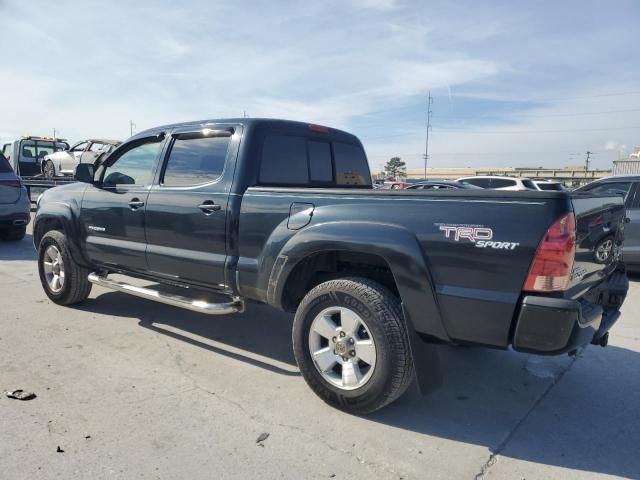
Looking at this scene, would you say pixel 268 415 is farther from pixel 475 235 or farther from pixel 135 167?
pixel 135 167

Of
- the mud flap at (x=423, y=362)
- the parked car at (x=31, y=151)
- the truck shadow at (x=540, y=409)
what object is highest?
the parked car at (x=31, y=151)

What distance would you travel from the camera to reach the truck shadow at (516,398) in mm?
2793

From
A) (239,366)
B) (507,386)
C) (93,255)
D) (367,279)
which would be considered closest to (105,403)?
(239,366)

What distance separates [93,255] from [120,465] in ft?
9.53

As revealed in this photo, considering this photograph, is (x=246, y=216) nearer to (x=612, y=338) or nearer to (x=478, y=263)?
(x=478, y=263)

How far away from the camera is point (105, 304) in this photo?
217 inches

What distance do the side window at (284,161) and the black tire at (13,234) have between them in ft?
26.2

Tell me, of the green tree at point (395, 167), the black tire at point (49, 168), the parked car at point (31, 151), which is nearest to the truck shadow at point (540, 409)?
the black tire at point (49, 168)

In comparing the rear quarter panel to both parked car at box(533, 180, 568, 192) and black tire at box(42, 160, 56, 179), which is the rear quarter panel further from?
black tire at box(42, 160, 56, 179)

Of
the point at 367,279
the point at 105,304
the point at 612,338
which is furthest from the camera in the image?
the point at 105,304

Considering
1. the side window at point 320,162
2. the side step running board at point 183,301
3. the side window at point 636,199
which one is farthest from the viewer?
the side window at point 636,199

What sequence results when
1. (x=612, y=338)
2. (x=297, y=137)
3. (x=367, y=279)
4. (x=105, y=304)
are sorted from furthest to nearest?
(x=105, y=304) → (x=612, y=338) → (x=297, y=137) → (x=367, y=279)

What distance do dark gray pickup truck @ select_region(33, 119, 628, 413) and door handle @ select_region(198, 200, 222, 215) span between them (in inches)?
1.2

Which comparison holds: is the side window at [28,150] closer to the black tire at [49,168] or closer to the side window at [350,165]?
the black tire at [49,168]
